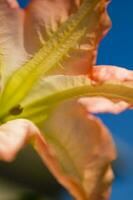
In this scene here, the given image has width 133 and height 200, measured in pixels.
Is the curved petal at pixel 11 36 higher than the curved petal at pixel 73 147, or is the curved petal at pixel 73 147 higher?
the curved petal at pixel 11 36

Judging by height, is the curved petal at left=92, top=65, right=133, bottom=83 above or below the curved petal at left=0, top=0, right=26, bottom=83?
below

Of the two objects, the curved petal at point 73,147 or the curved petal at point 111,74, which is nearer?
the curved petal at point 73,147

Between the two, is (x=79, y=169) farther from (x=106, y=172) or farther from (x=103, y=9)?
(x=103, y=9)

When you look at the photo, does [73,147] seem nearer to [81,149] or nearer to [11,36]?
[81,149]

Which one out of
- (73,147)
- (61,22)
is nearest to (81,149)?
(73,147)
